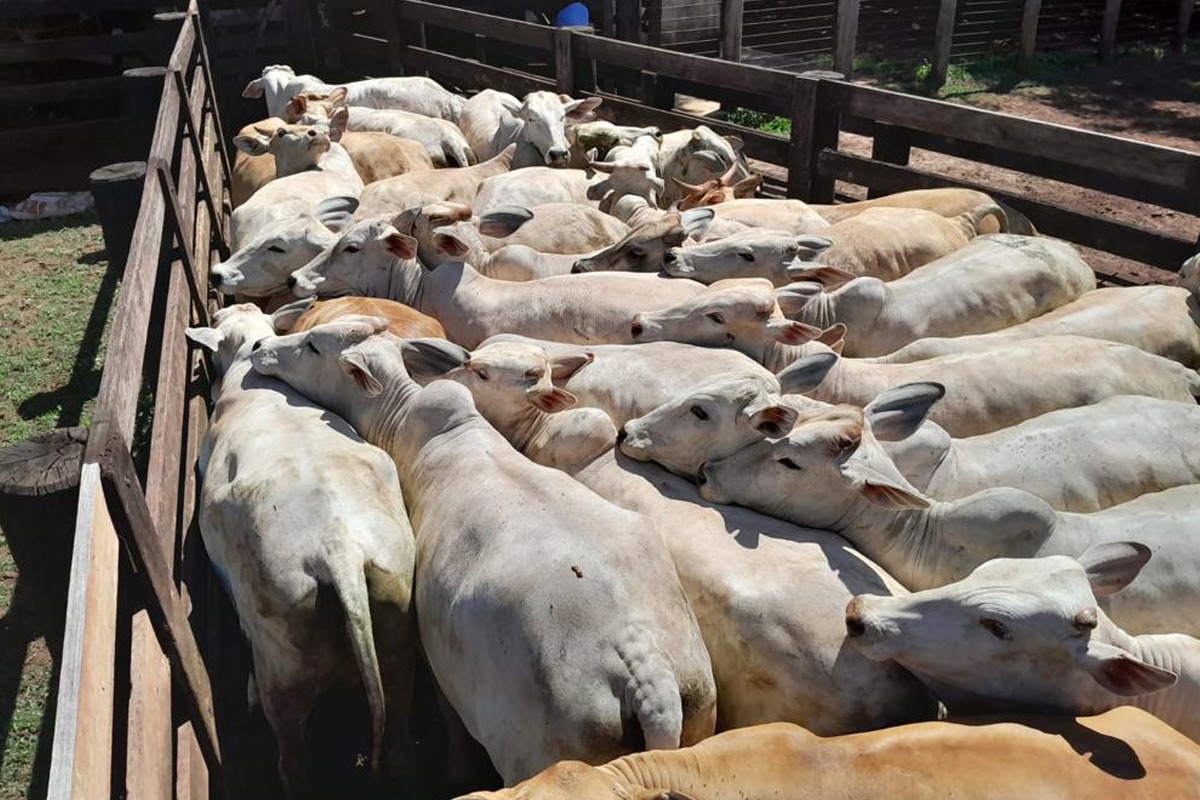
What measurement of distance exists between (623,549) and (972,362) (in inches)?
90.7

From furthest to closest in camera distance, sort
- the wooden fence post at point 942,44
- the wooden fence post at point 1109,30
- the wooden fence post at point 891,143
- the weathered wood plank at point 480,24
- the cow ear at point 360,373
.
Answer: the wooden fence post at point 1109,30 → the wooden fence post at point 942,44 → the weathered wood plank at point 480,24 → the wooden fence post at point 891,143 → the cow ear at point 360,373

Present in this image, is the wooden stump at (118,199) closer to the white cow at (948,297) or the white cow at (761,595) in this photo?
the white cow at (761,595)

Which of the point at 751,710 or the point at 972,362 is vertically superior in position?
the point at 972,362

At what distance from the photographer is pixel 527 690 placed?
3201mm

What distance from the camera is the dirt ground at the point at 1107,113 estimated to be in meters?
11.4

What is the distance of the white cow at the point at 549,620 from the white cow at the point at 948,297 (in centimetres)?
229

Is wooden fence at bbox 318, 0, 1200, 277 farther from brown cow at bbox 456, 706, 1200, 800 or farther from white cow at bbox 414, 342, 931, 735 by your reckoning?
brown cow at bbox 456, 706, 1200, 800

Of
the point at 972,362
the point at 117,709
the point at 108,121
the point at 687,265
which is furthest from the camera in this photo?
the point at 108,121

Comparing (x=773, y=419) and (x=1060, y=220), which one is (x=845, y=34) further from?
(x=773, y=419)

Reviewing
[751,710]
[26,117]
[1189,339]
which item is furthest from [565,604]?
[26,117]

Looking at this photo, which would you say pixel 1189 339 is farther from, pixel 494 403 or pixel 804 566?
pixel 494 403

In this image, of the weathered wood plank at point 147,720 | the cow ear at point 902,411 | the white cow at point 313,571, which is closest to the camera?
the weathered wood plank at point 147,720

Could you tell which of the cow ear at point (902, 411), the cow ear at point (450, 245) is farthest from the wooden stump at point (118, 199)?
the cow ear at point (902, 411)

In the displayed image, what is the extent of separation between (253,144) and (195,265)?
7.47 ft
